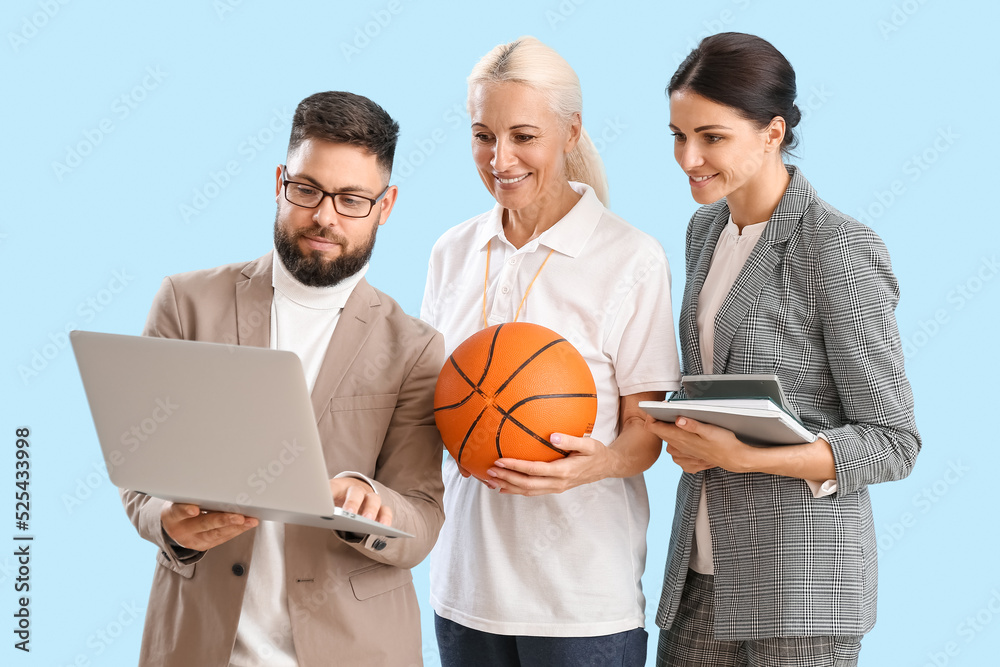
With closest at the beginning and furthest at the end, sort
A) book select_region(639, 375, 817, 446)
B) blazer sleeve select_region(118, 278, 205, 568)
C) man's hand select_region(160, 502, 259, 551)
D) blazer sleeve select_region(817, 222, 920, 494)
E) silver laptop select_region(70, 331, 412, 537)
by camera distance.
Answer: silver laptop select_region(70, 331, 412, 537) < man's hand select_region(160, 502, 259, 551) < blazer sleeve select_region(118, 278, 205, 568) < book select_region(639, 375, 817, 446) < blazer sleeve select_region(817, 222, 920, 494)

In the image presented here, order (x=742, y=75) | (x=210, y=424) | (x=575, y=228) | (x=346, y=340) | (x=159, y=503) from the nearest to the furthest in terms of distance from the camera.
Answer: (x=210, y=424), (x=159, y=503), (x=346, y=340), (x=742, y=75), (x=575, y=228)

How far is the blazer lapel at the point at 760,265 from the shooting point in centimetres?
292

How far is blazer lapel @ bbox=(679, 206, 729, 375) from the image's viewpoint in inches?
123

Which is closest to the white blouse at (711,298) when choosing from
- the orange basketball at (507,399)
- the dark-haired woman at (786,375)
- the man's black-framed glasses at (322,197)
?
the dark-haired woman at (786,375)

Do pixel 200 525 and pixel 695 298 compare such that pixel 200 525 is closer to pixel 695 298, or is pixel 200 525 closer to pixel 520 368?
pixel 520 368

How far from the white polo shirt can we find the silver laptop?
0.98m

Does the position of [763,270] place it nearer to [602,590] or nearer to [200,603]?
[602,590]

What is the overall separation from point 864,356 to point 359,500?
59.1 inches

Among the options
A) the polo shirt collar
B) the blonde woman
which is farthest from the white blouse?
the polo shirt collar

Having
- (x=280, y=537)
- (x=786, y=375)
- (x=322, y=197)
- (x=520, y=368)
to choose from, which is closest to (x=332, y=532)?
(x=280, y=537)

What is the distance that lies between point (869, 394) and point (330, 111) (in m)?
1.71

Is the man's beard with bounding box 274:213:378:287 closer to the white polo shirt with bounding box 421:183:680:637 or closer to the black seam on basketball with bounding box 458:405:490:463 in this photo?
the black seam on basketball with bounding box 458:405:490:463

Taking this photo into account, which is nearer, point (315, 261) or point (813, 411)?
point (315, 261)

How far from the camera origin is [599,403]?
3039 millimetres
